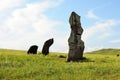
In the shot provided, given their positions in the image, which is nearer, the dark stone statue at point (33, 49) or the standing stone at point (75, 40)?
the standing stone at point (75, 40)

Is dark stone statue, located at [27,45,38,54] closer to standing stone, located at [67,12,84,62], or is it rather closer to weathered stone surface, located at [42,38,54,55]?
A: weathered stone surface, located at [42,38,54,55]

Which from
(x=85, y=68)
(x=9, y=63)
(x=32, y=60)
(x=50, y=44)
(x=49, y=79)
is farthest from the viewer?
(x=50, y=44)

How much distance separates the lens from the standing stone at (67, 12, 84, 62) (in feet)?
147

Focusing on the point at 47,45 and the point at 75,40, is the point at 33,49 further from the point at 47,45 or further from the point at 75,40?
the point at 75,40

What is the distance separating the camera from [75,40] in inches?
1806

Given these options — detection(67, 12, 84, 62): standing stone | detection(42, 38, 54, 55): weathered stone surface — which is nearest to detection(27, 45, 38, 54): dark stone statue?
detection(42, 38, 54, 55): weathered stone surface

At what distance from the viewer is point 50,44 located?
55.1 metres

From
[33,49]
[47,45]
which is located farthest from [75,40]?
[33,49]

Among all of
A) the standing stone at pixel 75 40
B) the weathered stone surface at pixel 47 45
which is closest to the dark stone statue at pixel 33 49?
the weathered stone surface at pixel 47 45

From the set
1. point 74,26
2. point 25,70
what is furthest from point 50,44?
point 25,70

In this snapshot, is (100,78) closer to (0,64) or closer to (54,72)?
(54,72)

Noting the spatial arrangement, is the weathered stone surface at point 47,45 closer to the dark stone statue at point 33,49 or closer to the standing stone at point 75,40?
the dark stone statue at point 33,49

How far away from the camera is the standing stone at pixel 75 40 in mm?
44697

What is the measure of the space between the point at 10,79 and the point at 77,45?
728 inches
